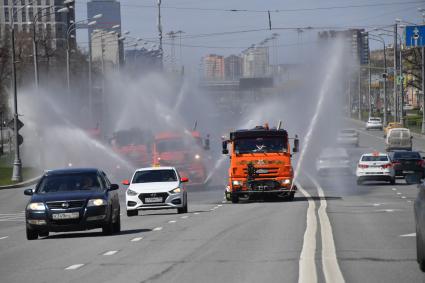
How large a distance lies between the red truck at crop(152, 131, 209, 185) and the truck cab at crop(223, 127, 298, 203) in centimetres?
1398

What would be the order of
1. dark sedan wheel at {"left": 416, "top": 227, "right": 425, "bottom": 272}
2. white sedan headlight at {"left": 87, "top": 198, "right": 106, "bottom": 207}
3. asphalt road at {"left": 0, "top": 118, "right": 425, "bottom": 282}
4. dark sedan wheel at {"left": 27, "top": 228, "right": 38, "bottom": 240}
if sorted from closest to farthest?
1. dark sedan wheel at {"left": 416, "top": 227, "right": 425, "bottom": 272}
2. asphalt road at {"left": 0, "top": 118, "right": 425, "bottom": 282}
3. white sedan headlight at {"left": 87, "top": 198, "right": 106, "bottom": 207}
4. dark sedan wheel at {"left": 27, "top": 228, "right": 38, "bottom": 240}

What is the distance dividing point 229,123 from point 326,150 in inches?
771

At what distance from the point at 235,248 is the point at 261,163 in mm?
20392

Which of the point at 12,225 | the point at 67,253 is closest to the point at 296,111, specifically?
the point at 12,225

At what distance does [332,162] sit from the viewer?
69562 mm

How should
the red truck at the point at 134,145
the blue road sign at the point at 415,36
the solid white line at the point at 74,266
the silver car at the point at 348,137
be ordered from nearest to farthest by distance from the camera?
the solid white line at the point at 74,266 → the red truck at the point at 134,145 → the blue road sign at the point at 415,36 → the silver car at the point at 348,137

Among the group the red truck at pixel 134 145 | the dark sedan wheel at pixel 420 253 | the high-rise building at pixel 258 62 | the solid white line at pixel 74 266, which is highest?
the high-rise building at pixel 258 62

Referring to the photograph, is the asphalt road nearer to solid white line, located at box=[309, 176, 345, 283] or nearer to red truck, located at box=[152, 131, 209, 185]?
solid white line, located at box=[309, 176, 345, 283]

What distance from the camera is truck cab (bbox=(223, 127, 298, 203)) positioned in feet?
136

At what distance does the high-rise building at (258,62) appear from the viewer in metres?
156

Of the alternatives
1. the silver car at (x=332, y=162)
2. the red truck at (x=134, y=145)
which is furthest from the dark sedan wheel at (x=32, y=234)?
the silver car at (x=332, y=162)

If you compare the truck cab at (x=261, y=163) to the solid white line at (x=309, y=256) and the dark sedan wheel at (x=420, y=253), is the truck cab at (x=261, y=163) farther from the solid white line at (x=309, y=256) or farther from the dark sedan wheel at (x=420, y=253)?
the dark sedan wheel at (x=420, y=253)

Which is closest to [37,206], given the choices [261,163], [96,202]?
[96,202]

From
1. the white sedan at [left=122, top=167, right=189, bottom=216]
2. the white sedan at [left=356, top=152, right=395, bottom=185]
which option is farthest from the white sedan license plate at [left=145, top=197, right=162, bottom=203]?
the white sedan at [left=356, top=152, right=395, bottom=185]
